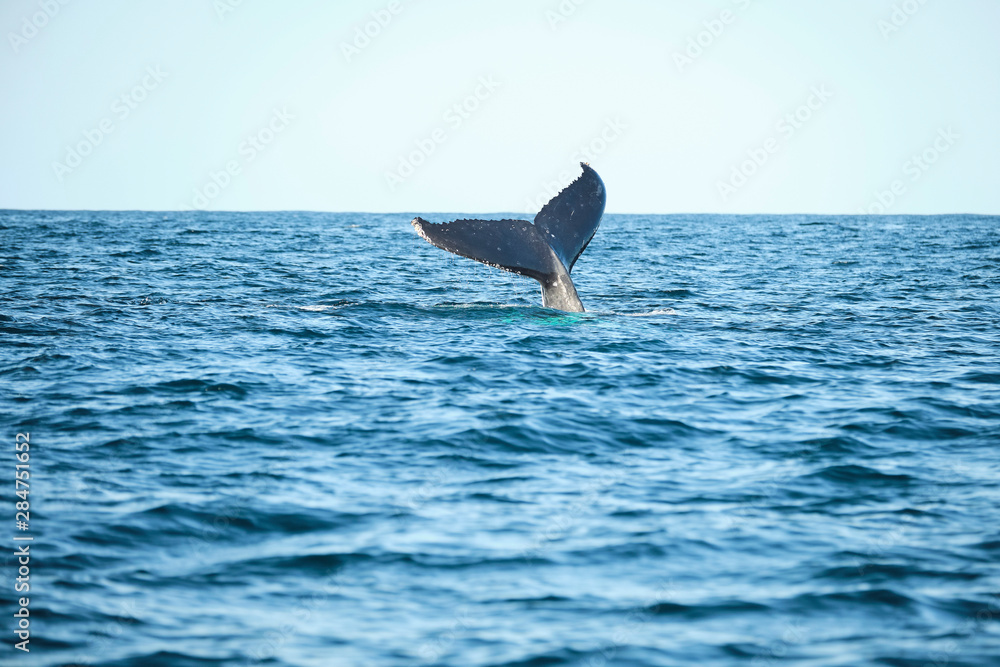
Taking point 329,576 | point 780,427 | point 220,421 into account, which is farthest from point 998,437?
point 220,421

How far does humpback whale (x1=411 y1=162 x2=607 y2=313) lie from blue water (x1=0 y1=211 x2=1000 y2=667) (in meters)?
1.07

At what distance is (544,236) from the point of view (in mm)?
13945

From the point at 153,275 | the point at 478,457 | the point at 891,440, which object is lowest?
the point at 478,457

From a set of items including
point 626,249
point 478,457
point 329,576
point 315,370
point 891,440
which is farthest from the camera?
point 626,249

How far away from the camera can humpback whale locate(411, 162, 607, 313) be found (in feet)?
42.9

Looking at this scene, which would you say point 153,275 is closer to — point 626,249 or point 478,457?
point 478,457

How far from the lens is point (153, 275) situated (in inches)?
909

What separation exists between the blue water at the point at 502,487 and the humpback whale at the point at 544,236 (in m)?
1.07

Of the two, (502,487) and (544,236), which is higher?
(544,236)

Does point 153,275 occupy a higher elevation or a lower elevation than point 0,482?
higher

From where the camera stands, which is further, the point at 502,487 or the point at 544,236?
the point at 544,236

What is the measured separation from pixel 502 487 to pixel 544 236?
22.3 feet

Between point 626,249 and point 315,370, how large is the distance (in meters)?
29.3

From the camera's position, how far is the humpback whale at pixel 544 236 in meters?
13.1
